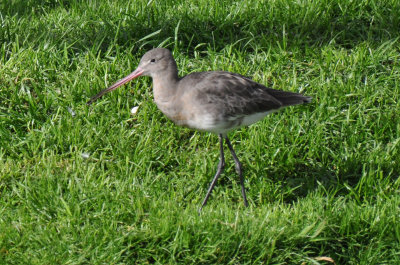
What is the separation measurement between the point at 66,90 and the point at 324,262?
263cm

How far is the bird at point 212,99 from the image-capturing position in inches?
208

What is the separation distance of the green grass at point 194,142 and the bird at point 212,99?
1.24 feet

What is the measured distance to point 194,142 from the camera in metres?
5.98

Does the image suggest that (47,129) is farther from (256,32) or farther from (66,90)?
(256,32)

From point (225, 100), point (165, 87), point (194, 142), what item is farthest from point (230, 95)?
point (194, 142)

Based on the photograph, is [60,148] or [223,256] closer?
[223,256]

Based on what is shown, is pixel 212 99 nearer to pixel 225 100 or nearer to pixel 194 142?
pixel 225 100

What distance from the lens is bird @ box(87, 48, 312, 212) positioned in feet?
17.3

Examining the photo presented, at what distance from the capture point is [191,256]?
4.77m

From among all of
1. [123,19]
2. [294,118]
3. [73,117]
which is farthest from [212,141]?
[123,19]

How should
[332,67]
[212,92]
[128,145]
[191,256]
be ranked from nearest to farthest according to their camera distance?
[191,256]
[212,92]
[128,145]
[332,67]

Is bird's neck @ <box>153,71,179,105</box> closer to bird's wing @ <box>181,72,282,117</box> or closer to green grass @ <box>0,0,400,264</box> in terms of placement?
bird's wing @ <box>181,72,282,117</box>

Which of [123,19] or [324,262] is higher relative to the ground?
[123,19]

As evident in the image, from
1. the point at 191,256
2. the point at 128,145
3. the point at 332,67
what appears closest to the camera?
the point at 191,256
